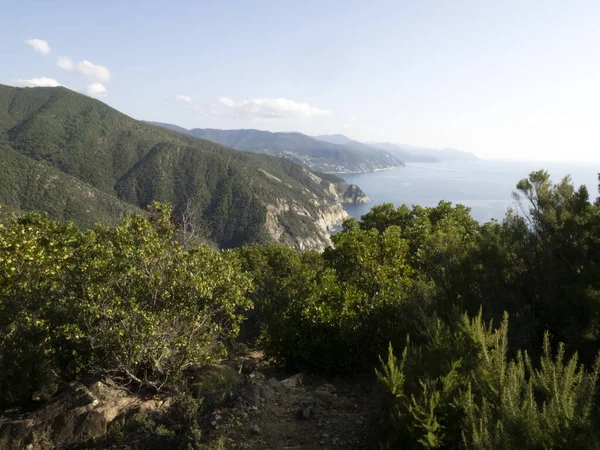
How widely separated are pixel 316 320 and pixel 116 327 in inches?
217

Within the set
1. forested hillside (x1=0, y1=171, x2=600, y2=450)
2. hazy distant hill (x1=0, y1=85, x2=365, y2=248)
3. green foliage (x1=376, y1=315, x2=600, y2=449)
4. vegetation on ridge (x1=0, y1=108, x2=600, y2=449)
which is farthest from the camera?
hazy distant hill (x1=0, y1=85, x2=365, y2=248)

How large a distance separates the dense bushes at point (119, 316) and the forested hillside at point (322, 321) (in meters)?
0.04

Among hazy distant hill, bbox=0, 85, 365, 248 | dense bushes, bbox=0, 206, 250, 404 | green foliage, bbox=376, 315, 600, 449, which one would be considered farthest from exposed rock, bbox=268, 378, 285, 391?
hazy distant hill, bbox=0, 85, 365, 248

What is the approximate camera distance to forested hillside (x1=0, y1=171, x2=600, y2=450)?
691 centimetres

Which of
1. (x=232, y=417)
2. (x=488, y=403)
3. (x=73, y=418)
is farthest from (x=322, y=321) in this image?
(x=73, y=418)

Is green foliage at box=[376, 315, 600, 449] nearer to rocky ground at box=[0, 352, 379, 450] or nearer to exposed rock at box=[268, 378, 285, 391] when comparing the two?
rocky ground at box=[0, 352, 379, 450]

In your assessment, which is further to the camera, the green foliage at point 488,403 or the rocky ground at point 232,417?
the rocky ground at point 232,417

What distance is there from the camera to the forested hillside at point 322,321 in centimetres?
691

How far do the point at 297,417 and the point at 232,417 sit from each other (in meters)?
1.52

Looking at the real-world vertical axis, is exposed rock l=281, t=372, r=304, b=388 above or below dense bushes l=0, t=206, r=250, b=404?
below

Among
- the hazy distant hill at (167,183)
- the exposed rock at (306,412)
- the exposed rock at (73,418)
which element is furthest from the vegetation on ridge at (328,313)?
the hazy distant hill at (167,183)

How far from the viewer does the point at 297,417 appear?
332 inches

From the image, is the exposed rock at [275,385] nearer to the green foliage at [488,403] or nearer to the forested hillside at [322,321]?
the forested hillside at [322,321]

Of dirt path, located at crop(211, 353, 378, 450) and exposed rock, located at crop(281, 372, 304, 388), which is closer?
dirt path, located at crop(211, 353, 378, 450)
